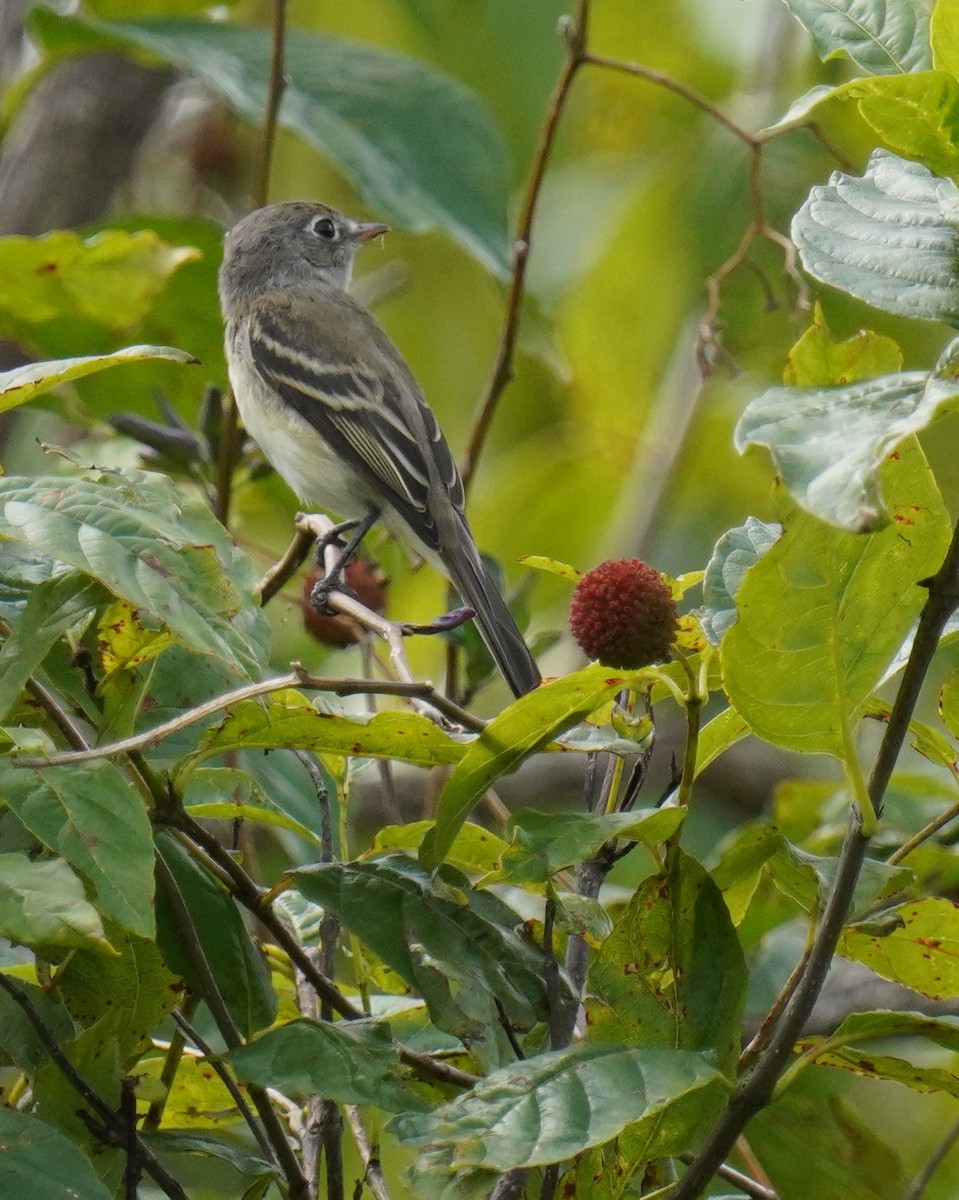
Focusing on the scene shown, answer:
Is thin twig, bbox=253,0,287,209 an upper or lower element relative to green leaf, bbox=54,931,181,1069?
upper

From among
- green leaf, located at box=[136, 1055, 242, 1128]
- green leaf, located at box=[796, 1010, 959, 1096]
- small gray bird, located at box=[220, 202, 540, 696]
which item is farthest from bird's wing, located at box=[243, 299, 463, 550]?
green leaf, located at box=[796, 1010, 959, 1096]

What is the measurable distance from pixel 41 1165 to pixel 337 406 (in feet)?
10.8

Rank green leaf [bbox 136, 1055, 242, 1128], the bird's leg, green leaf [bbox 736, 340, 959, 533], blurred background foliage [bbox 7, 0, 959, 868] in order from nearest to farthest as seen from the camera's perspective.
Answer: green leaf [bbox 736, 340, 959, 533] → green leaf [bbox 136, 1055, 242, 1128] → the bird's leg → blurred background foliage [bbox 7, 0, 959, 868]

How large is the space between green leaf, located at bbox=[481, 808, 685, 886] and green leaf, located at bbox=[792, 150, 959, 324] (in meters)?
0.47

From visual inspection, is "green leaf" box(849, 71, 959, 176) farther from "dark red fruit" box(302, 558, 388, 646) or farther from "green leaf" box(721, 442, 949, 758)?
"dark red fruit" box(302, 558, 388, 646)

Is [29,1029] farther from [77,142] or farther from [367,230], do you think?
[367,230]

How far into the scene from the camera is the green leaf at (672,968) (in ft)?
4.78

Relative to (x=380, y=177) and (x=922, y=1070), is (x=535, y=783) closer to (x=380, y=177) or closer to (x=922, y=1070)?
(x=380, y=177)

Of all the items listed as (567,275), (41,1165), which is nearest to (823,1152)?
(41,1165)

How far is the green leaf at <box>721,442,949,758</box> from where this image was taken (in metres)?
1.29

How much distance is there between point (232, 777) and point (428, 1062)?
14.0 inches

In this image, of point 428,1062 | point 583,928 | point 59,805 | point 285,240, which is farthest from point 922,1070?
point 285,240

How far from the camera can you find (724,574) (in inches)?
64.1

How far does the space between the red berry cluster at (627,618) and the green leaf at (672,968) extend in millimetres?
265
